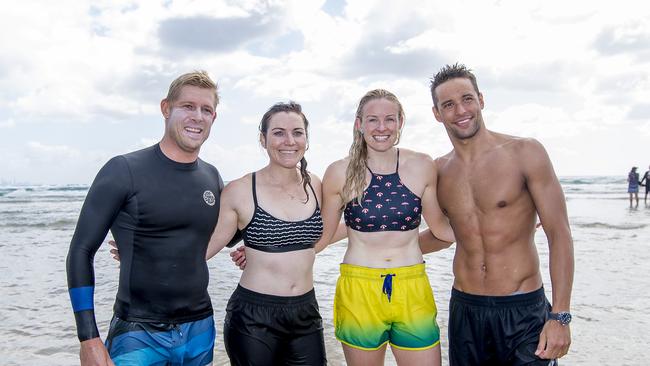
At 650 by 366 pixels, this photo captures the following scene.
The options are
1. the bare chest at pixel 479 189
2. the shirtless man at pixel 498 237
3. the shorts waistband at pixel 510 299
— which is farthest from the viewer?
the bare chest at pixel 479 189

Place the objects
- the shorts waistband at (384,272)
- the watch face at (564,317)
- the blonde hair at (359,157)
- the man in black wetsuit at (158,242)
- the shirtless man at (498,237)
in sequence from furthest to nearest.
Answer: the blonde hair at (359,157)
the shorts waistband at (384,272)
the shirtless man at (498,237)
the watch face at (564,317)
the man in black wetsuit at (158,242)

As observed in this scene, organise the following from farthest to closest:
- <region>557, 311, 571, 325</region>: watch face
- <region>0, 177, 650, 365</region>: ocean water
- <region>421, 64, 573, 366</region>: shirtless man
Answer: <region>0, 177, 650, 365</region>: ocean water, <region>421, 64, 573, 366</region>: shirtless man, <region>557, 311, 571, 325</region>: watch face

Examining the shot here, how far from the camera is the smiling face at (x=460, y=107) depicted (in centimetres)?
355

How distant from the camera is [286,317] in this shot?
10.7 feet

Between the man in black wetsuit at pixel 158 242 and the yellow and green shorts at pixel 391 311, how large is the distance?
1.08 metres

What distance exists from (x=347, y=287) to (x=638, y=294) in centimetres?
624

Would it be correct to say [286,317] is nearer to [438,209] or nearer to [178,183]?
[178,183]

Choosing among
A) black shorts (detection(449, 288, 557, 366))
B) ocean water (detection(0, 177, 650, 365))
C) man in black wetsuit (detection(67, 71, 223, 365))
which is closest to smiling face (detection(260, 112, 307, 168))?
man in black wetsuit (detection(67, 71, 223, 365))

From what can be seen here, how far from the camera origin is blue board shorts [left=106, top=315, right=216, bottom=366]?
2.79 metres

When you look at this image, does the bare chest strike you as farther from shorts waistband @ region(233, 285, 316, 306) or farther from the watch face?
shorts waistband @ region(233, 285, 316, 306)

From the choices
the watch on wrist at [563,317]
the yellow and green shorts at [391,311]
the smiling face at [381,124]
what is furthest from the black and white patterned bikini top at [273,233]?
the watch on wrist at [563,317]

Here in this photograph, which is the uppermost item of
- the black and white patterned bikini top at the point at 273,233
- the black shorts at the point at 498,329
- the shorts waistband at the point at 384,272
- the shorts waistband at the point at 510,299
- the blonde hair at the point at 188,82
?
the blonde hair at the point at 188,82

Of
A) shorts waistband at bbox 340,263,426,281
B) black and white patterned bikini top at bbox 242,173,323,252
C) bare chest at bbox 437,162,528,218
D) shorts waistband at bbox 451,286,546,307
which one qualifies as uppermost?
bare chest at bbox 437,162,528,218

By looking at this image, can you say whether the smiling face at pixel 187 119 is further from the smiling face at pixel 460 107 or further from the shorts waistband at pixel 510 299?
the shorts waistband at pixel 510 299
